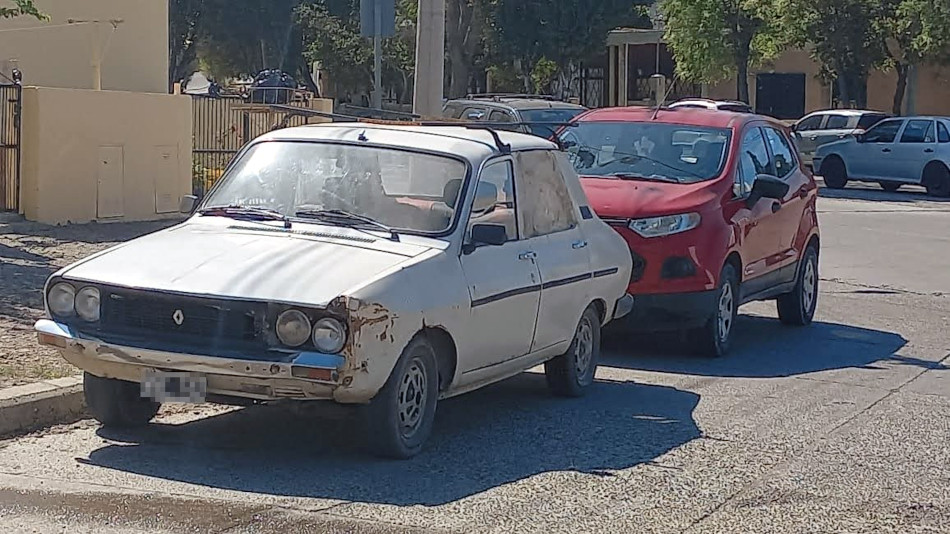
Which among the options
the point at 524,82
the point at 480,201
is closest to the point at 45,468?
the point at 480,201

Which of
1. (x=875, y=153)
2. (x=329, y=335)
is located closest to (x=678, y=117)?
(x=329, y=335)

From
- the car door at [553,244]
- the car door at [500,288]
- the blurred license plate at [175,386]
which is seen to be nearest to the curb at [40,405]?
the blurred license plate at [175,386]

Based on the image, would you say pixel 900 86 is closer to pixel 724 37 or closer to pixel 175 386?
pixel 724 37

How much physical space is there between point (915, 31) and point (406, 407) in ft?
106

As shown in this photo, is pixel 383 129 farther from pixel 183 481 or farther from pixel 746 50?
pixel 746 50

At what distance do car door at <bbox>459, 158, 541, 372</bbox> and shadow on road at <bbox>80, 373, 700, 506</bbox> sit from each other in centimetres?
49

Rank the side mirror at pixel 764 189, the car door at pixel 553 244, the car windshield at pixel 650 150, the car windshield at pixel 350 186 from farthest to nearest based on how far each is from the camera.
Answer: the side mirror at pixel 764 189 → the car windshield at pixel 650 150 → the car door at pixel 553 244 → the car windshield at pixel 350 186

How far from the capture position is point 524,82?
160 ft

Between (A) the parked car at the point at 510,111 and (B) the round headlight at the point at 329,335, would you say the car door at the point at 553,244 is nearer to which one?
(B) the round headlight at the point at 329,335

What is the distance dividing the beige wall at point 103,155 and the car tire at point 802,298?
321 inches

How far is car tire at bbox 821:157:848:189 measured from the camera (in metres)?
33.0

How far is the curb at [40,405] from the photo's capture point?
782 centimetres

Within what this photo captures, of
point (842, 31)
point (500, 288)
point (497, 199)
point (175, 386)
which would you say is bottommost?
point (175, 386)

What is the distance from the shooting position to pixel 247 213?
26.3 ft
